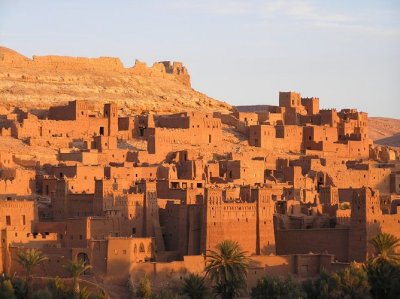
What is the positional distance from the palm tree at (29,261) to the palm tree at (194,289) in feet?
16.4

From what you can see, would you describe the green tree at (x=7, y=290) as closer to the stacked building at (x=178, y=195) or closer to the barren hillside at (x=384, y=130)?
the stacked building at (x=178, y=195)

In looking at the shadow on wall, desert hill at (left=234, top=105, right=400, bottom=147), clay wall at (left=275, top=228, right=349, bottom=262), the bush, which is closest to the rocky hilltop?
desert hill at (left=234, top=105, right=400, bottom=147)

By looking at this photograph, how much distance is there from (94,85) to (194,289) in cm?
3465

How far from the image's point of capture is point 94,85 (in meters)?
86.7

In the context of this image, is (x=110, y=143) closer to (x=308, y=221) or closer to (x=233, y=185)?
(x=233, y=185)

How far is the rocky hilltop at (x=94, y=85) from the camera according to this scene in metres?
82.2

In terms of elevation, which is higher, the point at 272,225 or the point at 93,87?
the point at 93,87

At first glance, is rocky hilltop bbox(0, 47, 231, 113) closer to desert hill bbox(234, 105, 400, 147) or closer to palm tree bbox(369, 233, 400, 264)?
desert hill bbox(234, 105, 400, 147)

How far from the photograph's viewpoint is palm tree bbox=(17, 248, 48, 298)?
5366 centimetres

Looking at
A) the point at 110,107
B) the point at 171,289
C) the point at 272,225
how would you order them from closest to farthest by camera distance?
the point at 171,289
the point at 272,225
the point at 110,107

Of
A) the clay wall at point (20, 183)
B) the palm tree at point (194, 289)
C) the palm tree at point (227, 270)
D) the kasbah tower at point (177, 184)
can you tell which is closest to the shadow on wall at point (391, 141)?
the kasbah tower at point (177, 184)

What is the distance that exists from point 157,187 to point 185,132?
12777 mm

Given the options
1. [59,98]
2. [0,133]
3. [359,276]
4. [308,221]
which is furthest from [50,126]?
[359,276]

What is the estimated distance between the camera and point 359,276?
54.7 m
